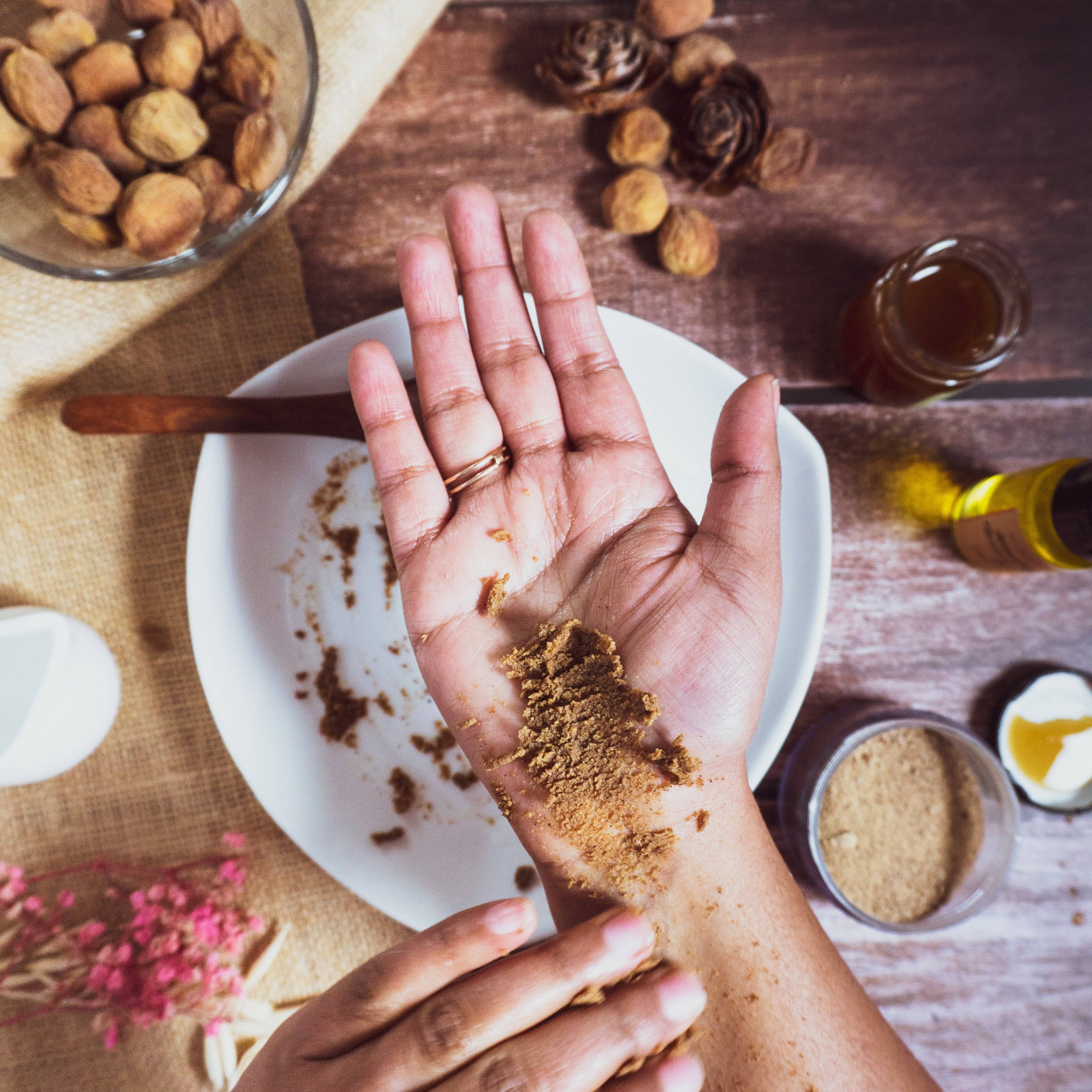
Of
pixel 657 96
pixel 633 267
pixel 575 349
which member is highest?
pixel 657 96

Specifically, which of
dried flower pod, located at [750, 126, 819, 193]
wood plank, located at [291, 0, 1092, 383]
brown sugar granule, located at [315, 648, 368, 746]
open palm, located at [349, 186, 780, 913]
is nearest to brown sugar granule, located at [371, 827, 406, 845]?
brown sugar granule, located at [315, 648, 368, 746]

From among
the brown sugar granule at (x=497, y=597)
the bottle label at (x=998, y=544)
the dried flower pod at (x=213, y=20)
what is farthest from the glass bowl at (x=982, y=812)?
the dried flower pod at (x=213, y=20)

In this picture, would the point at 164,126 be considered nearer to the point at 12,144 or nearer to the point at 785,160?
the point at 12,144

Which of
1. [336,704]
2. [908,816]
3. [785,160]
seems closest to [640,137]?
[785,160]

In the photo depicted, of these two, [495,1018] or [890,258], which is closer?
[495,1018]

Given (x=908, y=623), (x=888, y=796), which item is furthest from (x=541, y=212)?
(x=888, y=796)

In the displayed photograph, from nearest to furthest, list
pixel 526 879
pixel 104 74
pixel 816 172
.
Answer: pixel 104 74
pixel 526 879
pixel 816 172

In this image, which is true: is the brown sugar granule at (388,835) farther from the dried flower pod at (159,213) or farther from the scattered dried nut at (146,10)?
the scattered dried nut at (146,10)

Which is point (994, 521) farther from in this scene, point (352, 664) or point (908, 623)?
point (352, 664)
